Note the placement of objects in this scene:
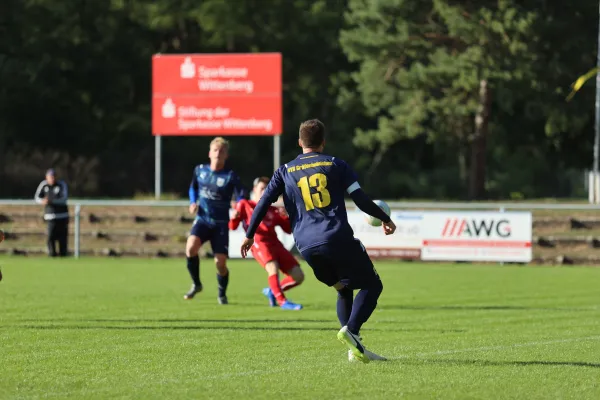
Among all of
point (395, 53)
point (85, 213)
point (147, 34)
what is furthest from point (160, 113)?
point (147, 34)

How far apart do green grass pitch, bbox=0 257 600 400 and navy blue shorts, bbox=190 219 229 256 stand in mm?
760

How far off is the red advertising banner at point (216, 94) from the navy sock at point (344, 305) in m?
20.8

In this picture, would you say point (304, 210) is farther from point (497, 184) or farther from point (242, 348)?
point (497, 184)

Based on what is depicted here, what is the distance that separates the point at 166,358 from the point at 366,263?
68.4 inches

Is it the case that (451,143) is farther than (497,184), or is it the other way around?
(497,184)

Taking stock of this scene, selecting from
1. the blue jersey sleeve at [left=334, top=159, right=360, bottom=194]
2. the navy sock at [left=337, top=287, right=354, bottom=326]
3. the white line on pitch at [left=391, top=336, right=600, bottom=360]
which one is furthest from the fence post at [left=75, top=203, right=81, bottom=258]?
the blue jersey sleeve at [left=334, top=159, right=360, bottom=194]

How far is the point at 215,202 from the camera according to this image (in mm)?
15117

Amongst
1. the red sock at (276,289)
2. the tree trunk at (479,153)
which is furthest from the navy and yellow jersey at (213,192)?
the tree trunk at (479,153)

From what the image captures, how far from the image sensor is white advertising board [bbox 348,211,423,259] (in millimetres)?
24969

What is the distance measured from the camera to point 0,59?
2176 inches

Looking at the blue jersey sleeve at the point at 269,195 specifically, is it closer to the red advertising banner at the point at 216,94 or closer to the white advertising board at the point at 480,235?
the white advertising board at the point at 480,235

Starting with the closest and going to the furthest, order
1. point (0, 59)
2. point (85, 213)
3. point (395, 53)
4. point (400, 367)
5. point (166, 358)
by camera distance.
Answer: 1. point (400, 367)
2. point (166, 358)
3. point (85, 213)
4. point (395, 53)
5. point (0, 59)

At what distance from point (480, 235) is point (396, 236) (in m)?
1.79

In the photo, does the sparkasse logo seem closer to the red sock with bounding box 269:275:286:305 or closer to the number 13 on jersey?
the red sock with bounding box 269:275:286:305
